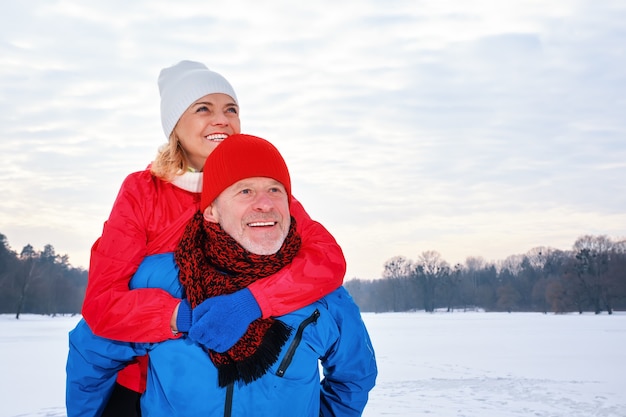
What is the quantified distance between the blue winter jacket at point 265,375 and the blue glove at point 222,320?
114mm

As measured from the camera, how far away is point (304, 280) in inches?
72.4

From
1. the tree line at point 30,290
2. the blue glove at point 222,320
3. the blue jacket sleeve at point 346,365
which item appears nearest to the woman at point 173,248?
the blue glove at point 222,320

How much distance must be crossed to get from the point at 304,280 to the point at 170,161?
Answer: 3.01 feet

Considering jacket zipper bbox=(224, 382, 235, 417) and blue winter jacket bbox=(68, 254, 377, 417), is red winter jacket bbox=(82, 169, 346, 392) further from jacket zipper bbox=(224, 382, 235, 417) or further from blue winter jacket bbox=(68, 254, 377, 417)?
jacket zipper bbox=(224, 382, 235, 417)

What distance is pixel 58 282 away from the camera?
263ft

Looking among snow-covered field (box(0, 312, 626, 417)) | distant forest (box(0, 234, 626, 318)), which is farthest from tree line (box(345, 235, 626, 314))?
snow-covered field (box(0, 312, 626, 417))

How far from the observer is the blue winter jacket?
5.70ft

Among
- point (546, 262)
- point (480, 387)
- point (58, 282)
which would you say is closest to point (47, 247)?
point (58, 282)

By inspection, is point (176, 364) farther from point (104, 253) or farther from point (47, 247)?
point (47, 247)

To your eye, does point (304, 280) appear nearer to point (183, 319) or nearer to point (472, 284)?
point (183, 319)

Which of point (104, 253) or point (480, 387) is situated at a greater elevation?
Answer: point (104, 253)

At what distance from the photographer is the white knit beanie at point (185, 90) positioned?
8.28 feet

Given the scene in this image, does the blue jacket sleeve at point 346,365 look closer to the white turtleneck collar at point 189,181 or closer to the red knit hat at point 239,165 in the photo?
the red knit hat at point 239,165

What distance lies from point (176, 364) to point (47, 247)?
113 meters
